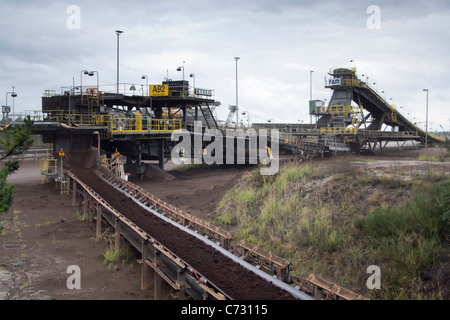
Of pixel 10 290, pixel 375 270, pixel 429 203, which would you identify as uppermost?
pixel 429 203

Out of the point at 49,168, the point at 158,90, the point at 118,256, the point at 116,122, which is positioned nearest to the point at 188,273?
the point at 118,256

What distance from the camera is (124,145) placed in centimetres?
2875

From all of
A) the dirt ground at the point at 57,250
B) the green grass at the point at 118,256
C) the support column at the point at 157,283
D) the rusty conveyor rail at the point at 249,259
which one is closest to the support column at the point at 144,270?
the dirt ground at the point at 57,250

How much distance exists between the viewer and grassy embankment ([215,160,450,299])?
9.90 m

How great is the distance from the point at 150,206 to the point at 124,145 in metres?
12.9

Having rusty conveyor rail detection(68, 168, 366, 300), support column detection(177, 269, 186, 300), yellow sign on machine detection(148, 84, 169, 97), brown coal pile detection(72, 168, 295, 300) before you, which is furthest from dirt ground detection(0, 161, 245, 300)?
yellow sign on machine detection(148, 84, 169, 97)

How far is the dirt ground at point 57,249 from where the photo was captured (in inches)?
449

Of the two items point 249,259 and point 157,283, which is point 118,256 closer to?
point 157,283

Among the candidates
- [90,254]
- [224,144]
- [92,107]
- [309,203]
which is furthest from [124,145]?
[309,203]

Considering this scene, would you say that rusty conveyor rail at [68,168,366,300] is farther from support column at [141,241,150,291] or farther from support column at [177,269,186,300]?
support column at [141,241,150,291]

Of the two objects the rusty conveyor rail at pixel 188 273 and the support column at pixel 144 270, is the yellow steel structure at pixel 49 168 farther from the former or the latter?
the support column at pixel 144 270

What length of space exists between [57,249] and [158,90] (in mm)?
16876

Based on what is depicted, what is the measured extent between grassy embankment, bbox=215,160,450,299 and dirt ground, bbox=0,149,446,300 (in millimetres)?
3415

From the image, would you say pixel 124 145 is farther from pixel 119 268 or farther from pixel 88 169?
pixel 119 268
